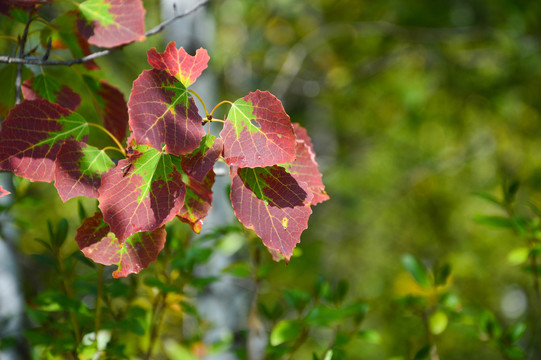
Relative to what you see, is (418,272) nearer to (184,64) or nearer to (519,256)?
(519,256)

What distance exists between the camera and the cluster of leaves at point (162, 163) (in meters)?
0.63

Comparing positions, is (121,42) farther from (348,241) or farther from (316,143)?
(316,143)

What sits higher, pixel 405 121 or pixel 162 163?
pixel 162 163

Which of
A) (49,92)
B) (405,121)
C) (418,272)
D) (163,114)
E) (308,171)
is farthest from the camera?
(405,121)

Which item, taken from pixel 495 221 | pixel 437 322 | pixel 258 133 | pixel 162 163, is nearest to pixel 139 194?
pixel 162 163

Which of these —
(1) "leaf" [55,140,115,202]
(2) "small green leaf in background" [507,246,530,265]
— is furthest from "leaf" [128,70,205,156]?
(2) "small green leaf in background" [507,246,530,265]

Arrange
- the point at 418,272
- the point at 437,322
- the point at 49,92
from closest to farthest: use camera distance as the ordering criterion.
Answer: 1. the point at 49,92
2. the point at 437,322
3. the point at 418,272

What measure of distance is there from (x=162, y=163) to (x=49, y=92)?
42 centimetres

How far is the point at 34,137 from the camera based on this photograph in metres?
0.69

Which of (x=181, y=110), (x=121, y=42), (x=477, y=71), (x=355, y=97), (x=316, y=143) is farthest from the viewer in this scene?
(x=316, y=143)

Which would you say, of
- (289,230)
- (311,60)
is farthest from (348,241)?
(289,230)

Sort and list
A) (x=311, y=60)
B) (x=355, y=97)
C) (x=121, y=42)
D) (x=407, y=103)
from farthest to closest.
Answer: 1. (x=311, y=60)
2. (x=355, y=97)
3. (x=407, y=103)
4. (x=121, y=42)

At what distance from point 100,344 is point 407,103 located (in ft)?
10.4

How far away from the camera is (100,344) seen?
3.24 ft
